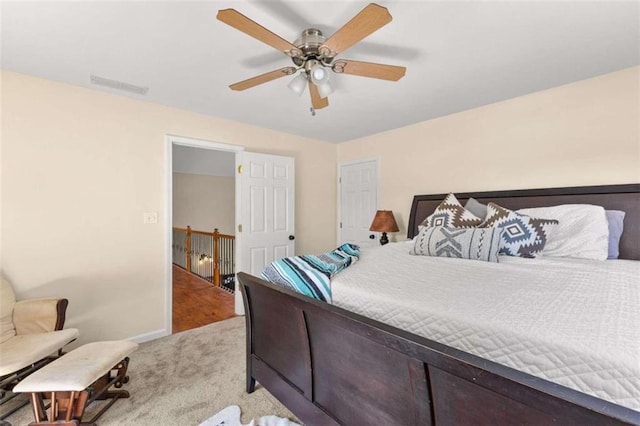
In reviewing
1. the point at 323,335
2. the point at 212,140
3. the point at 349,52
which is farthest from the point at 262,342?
the point at 212,140

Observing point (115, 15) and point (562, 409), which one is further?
point (115, 15)

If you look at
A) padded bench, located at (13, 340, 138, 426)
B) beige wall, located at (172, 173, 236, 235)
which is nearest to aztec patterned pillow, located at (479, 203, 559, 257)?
padded bench, located at (13, 340, 138, 426)

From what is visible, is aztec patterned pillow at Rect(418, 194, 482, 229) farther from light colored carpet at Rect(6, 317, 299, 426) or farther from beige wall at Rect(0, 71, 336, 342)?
beige wall at Rect(0, 71, 336, 342)

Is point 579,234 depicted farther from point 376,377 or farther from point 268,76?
point 268,76

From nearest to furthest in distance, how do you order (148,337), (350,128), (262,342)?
(262,342)
(148,337)
(350,128)

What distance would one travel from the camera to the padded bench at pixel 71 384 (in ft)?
4.82

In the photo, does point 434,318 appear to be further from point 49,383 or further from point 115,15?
point 115,15

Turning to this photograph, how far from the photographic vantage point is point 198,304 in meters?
3.86

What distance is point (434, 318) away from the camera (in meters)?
1.15

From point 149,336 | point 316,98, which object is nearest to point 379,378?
point 316,98

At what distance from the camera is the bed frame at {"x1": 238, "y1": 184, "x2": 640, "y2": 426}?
702 mm

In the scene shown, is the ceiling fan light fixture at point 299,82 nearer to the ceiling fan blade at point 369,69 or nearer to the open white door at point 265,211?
the ceiling fan blade at point 369,69

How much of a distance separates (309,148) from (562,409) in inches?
157

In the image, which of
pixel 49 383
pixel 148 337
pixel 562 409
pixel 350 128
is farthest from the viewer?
pixel 350 128
